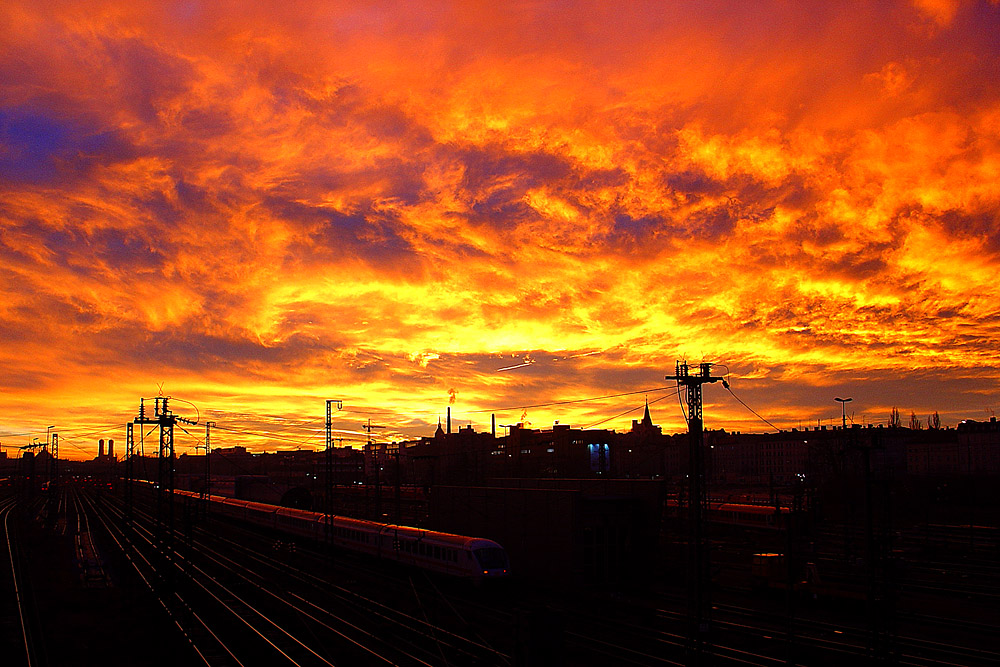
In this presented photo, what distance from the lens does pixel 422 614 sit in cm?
3159

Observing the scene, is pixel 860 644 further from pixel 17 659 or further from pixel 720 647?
pixel 17 659

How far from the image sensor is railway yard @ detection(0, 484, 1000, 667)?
2506 centimetres

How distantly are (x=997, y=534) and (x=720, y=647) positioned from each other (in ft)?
182

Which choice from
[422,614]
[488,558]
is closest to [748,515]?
[488,558]

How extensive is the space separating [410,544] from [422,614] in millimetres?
10249

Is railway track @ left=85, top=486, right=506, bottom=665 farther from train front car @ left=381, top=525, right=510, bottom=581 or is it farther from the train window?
the train window

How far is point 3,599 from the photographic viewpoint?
121 ft

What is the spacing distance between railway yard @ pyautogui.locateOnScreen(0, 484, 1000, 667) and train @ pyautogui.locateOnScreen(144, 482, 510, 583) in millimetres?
986

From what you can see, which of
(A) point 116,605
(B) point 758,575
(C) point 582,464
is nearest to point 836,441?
(C) point 582,464

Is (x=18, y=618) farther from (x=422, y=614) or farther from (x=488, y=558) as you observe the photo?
(x=488, y=558)

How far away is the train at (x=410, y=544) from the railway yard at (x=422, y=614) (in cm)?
99

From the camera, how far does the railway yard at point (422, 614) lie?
82.2 ft

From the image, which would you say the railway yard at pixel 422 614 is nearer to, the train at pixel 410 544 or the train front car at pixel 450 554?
the train front car at pixel 450 554

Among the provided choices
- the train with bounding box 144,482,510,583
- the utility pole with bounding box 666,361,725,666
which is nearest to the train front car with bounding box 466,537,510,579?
the train with bounding box 144,482,510,583
